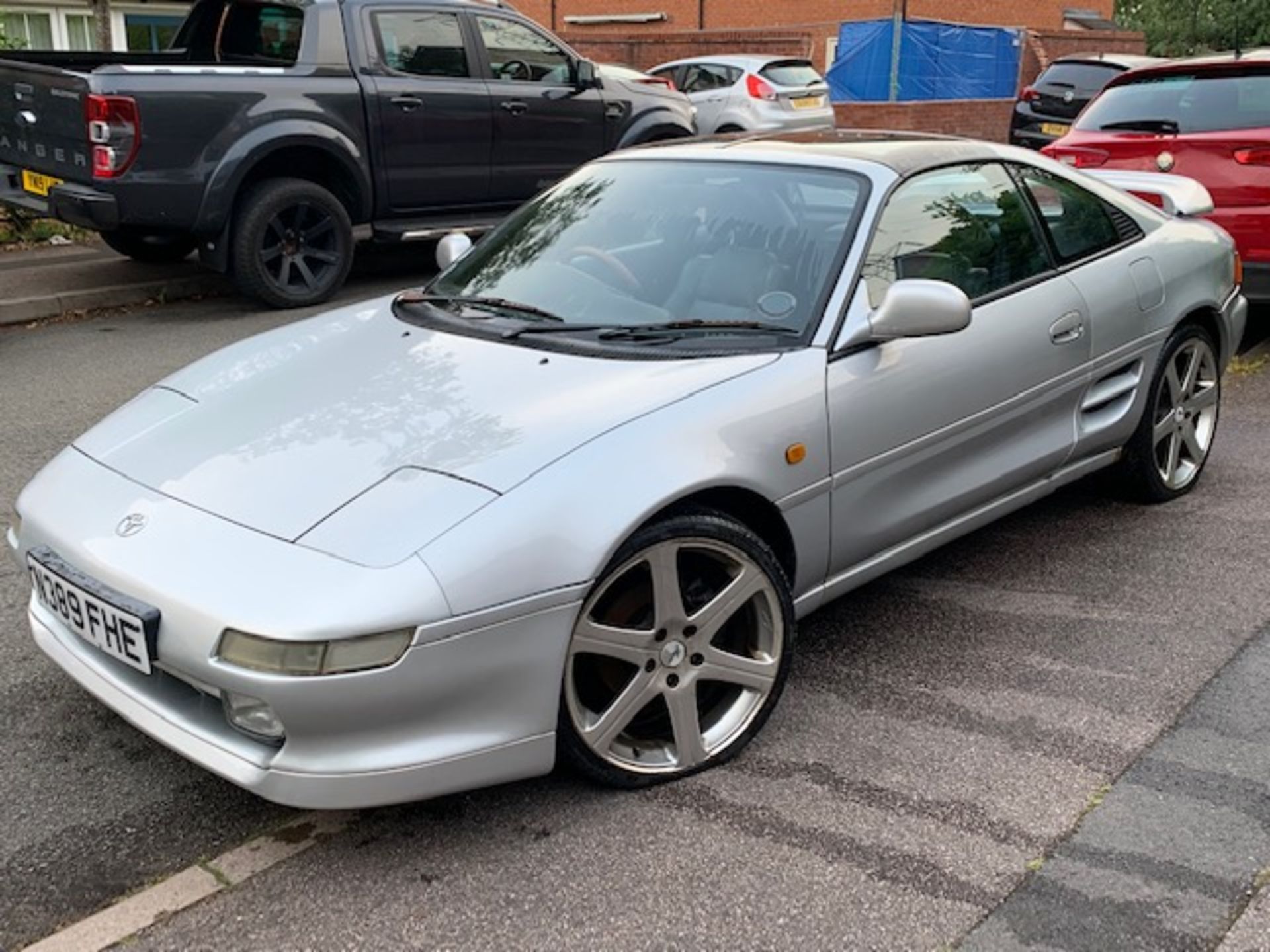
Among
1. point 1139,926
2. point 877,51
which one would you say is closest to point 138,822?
point 1139,926

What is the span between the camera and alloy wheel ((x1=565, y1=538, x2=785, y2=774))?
2945 millimetres

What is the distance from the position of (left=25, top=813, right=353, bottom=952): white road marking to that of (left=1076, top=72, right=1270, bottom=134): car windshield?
6.27m

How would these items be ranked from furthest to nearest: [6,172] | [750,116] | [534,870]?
1. [750,116]
2. [6,172]
3. [534,870]

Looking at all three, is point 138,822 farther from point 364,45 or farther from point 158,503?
point 364,45

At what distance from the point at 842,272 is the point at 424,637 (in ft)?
5.54

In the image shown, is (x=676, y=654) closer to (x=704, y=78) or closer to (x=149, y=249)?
(x=149, y=249)

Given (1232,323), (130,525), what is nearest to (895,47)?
(1232,323)

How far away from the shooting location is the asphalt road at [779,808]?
2625 mm

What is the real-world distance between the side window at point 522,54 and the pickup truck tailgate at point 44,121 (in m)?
3.00

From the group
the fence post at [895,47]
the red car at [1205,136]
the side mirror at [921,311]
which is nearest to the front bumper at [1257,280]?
the red car at [1205,136]

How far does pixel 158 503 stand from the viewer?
298cm

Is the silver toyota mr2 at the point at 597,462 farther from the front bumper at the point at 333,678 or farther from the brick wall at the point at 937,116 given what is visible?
the brick wall at the point at 937,116

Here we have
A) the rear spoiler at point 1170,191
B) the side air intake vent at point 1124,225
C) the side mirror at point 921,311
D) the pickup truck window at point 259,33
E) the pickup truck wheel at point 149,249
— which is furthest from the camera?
the pickup truck wheel at point 149,249

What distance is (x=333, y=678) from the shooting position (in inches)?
100
